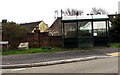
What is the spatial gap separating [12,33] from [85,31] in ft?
26.4

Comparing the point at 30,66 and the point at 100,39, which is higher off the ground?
the point at 100,39

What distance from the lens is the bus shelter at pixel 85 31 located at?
19.5 meters

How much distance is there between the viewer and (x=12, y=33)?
2064 centimetres

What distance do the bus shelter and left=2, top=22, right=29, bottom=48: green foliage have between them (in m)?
5.00

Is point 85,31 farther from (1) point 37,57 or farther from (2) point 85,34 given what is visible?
(1) point 37,57

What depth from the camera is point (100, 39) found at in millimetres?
19969

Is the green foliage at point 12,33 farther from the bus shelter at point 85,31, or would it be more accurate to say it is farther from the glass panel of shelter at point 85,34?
the glass panel of shelter at point 85,34

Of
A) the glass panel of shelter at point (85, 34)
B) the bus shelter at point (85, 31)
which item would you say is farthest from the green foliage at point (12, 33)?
the glass panel of shelter at point (85, 34)

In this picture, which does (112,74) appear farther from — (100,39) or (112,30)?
(112,30)

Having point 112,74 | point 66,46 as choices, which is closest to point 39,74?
point 112,74

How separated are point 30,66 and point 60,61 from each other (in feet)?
6.40

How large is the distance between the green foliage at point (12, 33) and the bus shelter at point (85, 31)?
5.00 metres

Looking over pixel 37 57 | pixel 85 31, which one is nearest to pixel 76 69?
pixel 37 57

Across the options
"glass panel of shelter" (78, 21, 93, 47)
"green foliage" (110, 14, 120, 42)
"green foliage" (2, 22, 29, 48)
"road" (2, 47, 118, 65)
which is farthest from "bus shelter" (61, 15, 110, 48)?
"green foliage" (2, 22, 29, 48)
